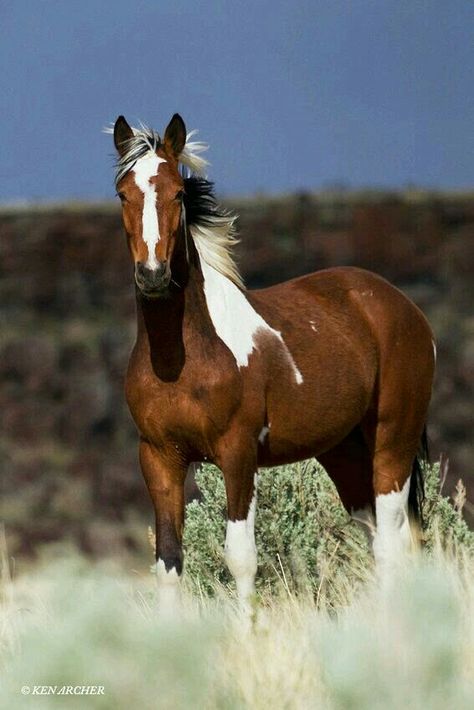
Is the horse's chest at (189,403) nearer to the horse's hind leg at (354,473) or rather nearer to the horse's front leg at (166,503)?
the horse's front leg at (166,503)

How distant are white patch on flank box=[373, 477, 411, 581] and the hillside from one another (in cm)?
603

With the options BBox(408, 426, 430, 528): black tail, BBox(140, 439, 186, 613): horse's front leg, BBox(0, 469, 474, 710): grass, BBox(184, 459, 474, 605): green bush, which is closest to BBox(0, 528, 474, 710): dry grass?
BBox(0, 469, 474, 710): grass

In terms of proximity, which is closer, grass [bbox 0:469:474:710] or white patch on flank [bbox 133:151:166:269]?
grass [bbox 0:469:474:710]

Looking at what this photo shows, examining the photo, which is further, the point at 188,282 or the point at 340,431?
the point at 340,431

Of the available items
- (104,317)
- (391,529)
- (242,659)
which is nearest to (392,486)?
(391,529)

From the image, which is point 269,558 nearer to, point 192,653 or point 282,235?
point 192,653

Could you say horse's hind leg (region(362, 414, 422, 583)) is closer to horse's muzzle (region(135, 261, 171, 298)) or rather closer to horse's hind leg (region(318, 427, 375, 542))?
horse's hind leg (region(318, 427, 375, 542))

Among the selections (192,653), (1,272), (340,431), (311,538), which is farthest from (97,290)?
(192,653)

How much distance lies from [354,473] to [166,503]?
1.45 m

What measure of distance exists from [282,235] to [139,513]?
2.81 metres

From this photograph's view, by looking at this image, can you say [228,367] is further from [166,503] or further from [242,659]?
[242,659]

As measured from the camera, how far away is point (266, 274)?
13.9m

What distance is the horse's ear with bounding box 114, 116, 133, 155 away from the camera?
6035 mm

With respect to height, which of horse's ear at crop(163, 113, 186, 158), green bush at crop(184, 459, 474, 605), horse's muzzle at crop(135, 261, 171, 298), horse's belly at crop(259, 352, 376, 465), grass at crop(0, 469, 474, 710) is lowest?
green bush at crop(184, 459, 474, 605)
